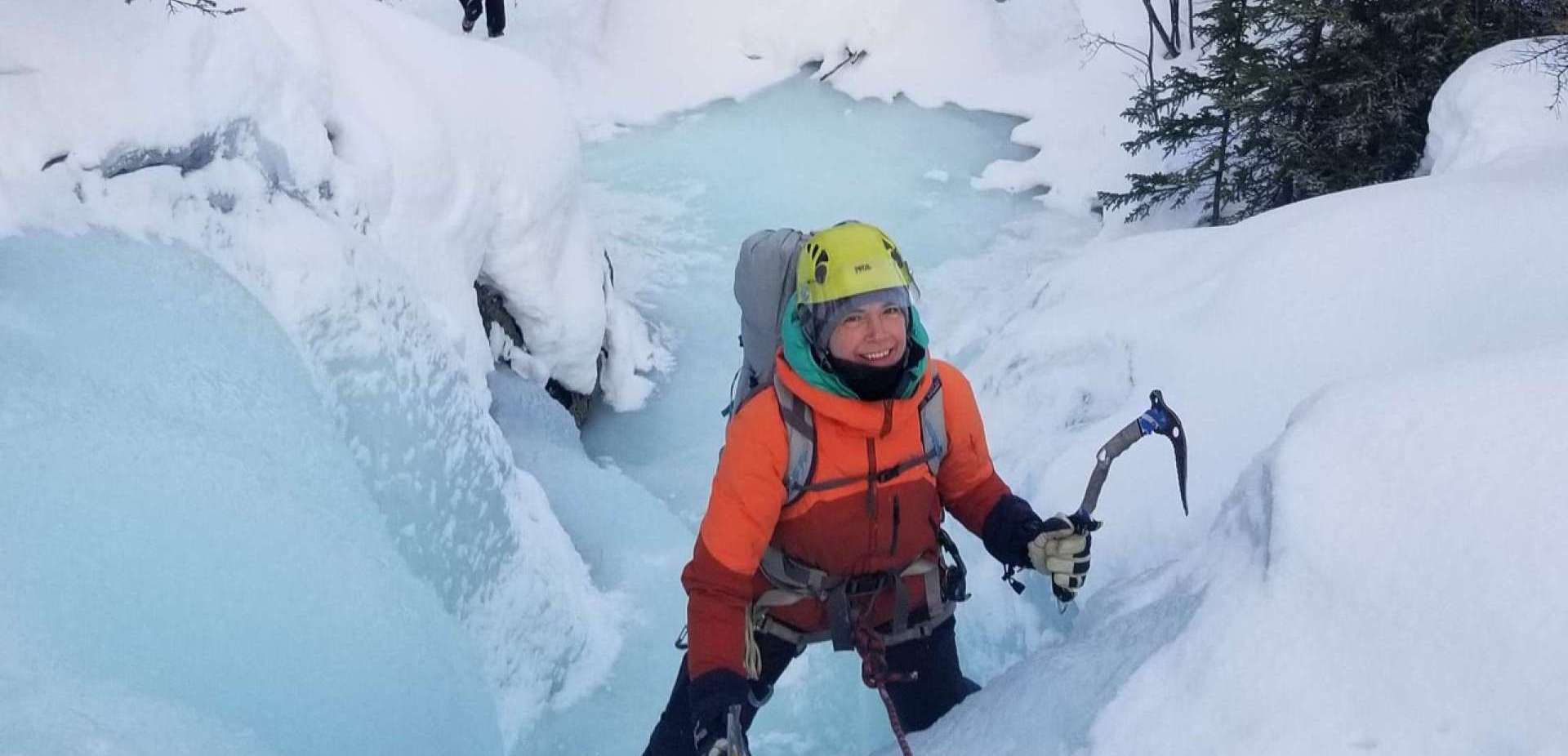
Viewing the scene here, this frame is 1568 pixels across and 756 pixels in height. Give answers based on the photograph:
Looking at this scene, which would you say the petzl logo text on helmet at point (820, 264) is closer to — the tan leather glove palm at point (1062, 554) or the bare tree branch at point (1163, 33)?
the tan leather glove palm at point (1062, 554)

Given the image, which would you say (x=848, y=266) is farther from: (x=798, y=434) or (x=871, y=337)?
(x=798, y=434)

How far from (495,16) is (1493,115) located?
1361cm

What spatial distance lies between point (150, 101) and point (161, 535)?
2.30 m

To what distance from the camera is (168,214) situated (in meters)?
4.60

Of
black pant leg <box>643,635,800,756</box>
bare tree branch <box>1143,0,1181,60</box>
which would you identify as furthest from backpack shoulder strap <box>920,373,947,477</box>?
bare tree branch <box>1143,0,1181,60</box>

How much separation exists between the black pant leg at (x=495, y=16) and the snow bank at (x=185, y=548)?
13.3m

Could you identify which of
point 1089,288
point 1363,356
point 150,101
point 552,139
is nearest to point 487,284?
point 552,139

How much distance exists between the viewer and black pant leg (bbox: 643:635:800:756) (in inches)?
129

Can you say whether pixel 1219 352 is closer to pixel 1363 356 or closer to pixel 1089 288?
pixel 1363 356

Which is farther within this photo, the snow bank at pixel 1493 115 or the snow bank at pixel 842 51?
the snow bank at pixel 842 51

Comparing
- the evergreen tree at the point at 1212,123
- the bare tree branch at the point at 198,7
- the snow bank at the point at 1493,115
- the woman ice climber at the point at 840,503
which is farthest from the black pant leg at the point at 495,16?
the woman ice climber at the point at 840,503

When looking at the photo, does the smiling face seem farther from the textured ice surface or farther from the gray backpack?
the textured ice surface

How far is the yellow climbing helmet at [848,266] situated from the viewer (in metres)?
2.77

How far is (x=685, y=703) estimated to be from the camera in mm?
3273
